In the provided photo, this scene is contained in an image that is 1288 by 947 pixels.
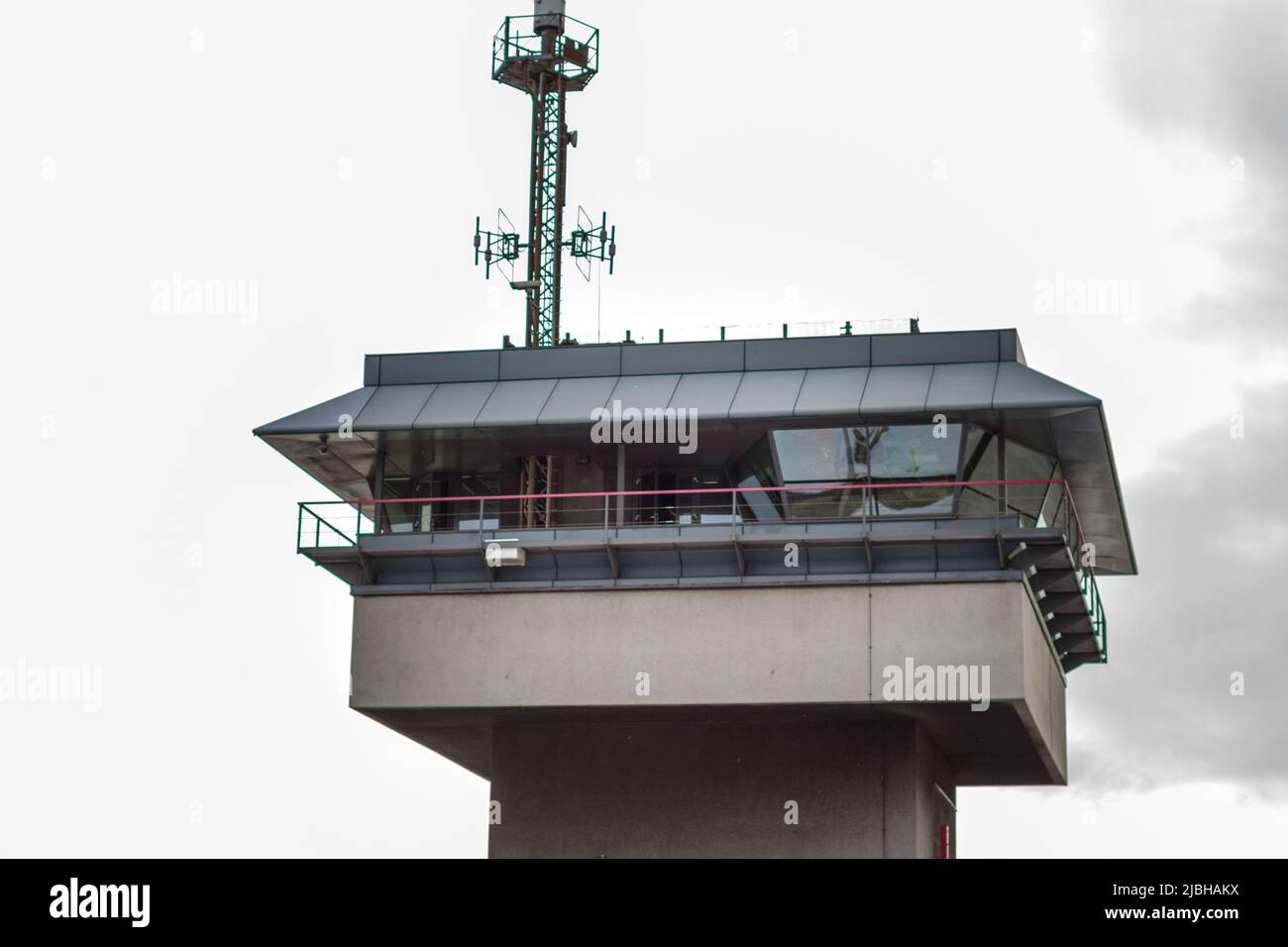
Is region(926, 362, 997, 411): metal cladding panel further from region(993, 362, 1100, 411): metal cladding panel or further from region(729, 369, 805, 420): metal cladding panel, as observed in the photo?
region(729, 369, 805, 420): metal cladding panel

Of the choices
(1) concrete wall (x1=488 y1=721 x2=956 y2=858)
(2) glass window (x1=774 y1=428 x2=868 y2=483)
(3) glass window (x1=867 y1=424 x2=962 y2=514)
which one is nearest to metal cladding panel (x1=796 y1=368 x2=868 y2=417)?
(2) glass window (x1=774 y1=428 x2=868 y2=483)

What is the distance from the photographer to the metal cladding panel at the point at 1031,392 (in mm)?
39375

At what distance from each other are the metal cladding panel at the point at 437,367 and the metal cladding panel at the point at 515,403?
0.66 metres

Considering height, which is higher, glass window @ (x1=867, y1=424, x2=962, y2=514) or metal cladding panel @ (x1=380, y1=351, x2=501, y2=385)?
metal cladding panel @ (x1=380, y1=351, x2=501, y2=385)

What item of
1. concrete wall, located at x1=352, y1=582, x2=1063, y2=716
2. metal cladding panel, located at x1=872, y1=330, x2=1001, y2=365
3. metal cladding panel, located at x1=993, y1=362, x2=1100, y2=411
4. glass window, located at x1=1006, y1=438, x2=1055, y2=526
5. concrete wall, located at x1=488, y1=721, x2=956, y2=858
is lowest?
concrete wall, located at x1=488, y1=721, x2=956, y2=858

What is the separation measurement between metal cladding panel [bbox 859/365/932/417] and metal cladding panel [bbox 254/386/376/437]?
10739 millimetres

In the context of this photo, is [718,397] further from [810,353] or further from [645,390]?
[810,353]

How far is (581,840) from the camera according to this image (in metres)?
42.5

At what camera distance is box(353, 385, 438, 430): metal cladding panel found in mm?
42406

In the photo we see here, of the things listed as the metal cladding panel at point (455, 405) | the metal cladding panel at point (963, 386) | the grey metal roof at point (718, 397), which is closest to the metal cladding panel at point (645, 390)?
the grey metal roof at point (718, 397)

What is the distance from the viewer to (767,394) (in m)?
41.6

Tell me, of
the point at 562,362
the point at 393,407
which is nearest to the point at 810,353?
the point at 562,362
